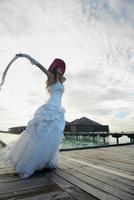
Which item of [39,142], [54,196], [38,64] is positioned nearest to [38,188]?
[54,196]

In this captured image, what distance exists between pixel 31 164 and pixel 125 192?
1.76 meters

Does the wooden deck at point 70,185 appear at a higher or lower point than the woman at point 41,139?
lower

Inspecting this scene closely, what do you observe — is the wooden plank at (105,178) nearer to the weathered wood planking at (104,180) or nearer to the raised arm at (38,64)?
the weathered wood planking at (104,180)

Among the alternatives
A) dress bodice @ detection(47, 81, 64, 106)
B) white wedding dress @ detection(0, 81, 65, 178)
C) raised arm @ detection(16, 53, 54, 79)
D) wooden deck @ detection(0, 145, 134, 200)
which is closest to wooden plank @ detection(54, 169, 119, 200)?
wooden deck @ detection(0, 145, 134, 200)

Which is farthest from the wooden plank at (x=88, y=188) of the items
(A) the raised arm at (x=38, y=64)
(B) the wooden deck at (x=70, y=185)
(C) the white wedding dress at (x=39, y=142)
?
(A) the raised arm at (x=38, y=64)

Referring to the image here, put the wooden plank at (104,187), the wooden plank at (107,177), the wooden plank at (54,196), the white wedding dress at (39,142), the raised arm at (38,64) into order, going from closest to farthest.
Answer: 1. the wooden plank at (54,196)
2. the wooden plank at (104,187)
3. the wooden plank at (107,177)
4. the white wedding dress at (39,142)
5. the raised arm at (38,64)

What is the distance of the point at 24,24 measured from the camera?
22.9ft

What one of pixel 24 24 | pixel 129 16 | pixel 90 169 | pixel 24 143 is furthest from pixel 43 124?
pixel 129 16

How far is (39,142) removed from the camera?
395cm

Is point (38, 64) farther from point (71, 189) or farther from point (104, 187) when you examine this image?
point (104, 187)

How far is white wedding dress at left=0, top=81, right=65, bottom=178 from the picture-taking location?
A: 385 cm

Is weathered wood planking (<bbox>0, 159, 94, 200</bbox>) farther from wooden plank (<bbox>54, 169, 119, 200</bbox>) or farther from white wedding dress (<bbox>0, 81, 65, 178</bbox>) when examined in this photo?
white wedding dress (<bbox>0, 81, 65, 178</bbox>)

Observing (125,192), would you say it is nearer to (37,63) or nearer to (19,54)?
(37,63)

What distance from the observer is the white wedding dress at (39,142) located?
3.85m
